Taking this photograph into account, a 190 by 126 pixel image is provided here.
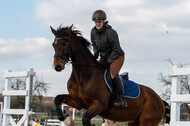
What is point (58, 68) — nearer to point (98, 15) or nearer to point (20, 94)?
point (98, 15)

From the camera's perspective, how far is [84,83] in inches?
210

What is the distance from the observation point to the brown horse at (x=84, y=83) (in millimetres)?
5121

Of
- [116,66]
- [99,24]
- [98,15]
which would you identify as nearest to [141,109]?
[116,66]

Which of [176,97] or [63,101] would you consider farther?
[176,97]

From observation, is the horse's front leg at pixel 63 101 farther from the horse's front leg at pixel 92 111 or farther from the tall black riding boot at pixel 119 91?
the tall black riding boot at pixel 119 91

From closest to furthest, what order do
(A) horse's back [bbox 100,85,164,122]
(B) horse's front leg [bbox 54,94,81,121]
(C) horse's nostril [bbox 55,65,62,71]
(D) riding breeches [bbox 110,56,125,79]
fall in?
(C) horse's nostril [bbox 55,65,62,71] < (B) horse's front leg [bbox 54,94,81,121] < (D) riding breeches [bbox 110,56,125,79] < (A) horse's back [bbox 100,85,164,122]

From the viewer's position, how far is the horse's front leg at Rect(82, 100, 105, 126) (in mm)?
5035

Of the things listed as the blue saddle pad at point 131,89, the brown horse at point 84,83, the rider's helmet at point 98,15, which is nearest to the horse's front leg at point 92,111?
the brown horse at point 84,83

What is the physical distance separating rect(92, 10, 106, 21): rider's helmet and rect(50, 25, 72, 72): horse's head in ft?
1.80

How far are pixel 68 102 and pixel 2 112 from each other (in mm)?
4420

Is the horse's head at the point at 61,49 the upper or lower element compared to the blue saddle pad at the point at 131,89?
upper

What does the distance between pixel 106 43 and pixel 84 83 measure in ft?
2.97

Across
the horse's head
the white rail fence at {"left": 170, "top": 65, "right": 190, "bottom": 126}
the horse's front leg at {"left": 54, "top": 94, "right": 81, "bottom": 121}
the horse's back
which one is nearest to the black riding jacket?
the horse's head

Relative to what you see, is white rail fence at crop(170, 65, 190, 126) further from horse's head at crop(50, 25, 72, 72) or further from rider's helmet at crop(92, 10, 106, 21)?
horse's head at crop(50, 25, 72, 72)
